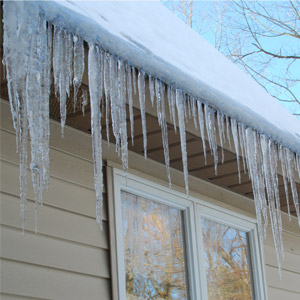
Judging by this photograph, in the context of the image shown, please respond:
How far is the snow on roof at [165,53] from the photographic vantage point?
236cm

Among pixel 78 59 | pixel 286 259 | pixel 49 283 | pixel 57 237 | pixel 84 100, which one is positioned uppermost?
pixel 84 100

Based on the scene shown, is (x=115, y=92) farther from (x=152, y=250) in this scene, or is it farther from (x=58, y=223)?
(x=152, y=250)

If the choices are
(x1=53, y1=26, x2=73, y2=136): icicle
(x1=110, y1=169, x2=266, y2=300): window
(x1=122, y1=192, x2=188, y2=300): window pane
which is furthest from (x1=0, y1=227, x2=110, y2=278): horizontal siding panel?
(x1=53, y1=26, x2=73, y2=136): icicle

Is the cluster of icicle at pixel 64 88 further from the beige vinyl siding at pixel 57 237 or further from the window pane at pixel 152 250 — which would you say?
the window pane at pixel 152 250

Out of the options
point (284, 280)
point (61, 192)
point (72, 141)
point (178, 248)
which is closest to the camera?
point (61, 192)

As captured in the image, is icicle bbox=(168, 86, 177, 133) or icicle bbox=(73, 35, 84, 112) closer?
icicle bbox=(73, 35, 84, 112)

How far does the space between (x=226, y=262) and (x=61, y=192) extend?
1.79m

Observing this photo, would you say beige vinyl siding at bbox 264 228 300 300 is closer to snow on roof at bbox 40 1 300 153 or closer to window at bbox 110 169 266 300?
window at bbox 110 169 266 300

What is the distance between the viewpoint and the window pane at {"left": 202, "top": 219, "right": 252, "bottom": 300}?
14.6 feet

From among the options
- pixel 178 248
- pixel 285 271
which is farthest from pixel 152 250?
pixel 285 271

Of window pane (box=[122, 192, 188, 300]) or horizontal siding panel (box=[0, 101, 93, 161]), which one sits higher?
horizontal siding panel (box=[0, 101, 93, 161])

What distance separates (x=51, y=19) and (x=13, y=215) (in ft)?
4.25

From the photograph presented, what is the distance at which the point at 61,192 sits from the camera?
134 inches

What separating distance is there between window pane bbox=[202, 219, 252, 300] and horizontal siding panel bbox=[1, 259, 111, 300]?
1.20 m
